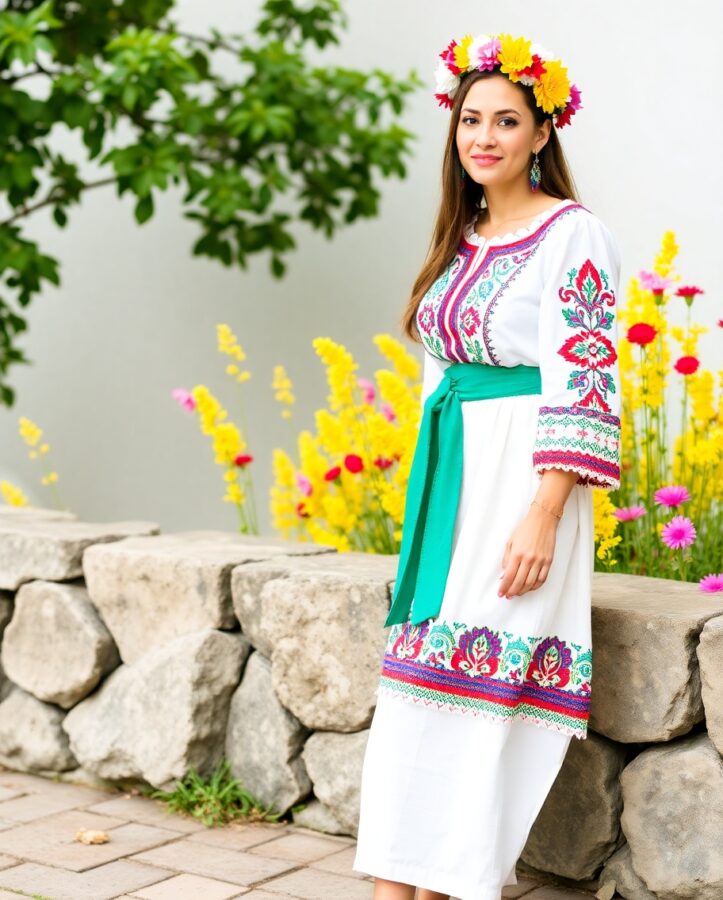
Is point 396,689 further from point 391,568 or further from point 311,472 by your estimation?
point 311,472

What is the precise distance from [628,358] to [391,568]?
2.67 feet

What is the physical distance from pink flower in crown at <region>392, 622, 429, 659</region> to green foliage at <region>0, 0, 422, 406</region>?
2.10 meters

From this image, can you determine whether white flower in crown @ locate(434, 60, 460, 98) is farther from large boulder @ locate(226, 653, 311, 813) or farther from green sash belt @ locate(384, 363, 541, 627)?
large boulder @ locate(226, 653, 311, 813)

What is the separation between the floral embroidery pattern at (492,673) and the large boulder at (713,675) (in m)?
0.23

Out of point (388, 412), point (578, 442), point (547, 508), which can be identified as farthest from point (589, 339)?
point (388, 412)

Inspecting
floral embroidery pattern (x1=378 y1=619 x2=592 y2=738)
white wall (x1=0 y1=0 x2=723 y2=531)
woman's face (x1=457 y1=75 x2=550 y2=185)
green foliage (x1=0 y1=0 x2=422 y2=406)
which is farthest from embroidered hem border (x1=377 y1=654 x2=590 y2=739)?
green foliage (x1=0 y1=0 x2=422 y2=406)

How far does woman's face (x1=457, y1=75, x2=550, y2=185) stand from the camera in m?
2.24

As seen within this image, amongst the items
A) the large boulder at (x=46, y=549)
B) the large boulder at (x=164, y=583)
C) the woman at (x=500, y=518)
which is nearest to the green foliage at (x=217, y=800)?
the large boulder at (x=164, y=583)

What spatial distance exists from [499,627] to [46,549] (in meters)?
1.53

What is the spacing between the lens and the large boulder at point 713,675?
2338 mm

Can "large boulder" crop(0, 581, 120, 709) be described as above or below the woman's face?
below

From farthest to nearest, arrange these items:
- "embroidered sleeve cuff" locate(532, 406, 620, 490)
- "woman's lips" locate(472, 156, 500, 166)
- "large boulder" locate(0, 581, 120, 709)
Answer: "large boulder" locate(0, 581, 120, 709), "woman's lips" locate(472, 156, 500, 166), "embroidered sleeve cuff" locate(532, 406, 620, 490)

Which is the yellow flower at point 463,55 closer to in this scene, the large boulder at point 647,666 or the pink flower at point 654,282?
the pink flower at point 654,282

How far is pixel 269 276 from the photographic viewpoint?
209 inches
